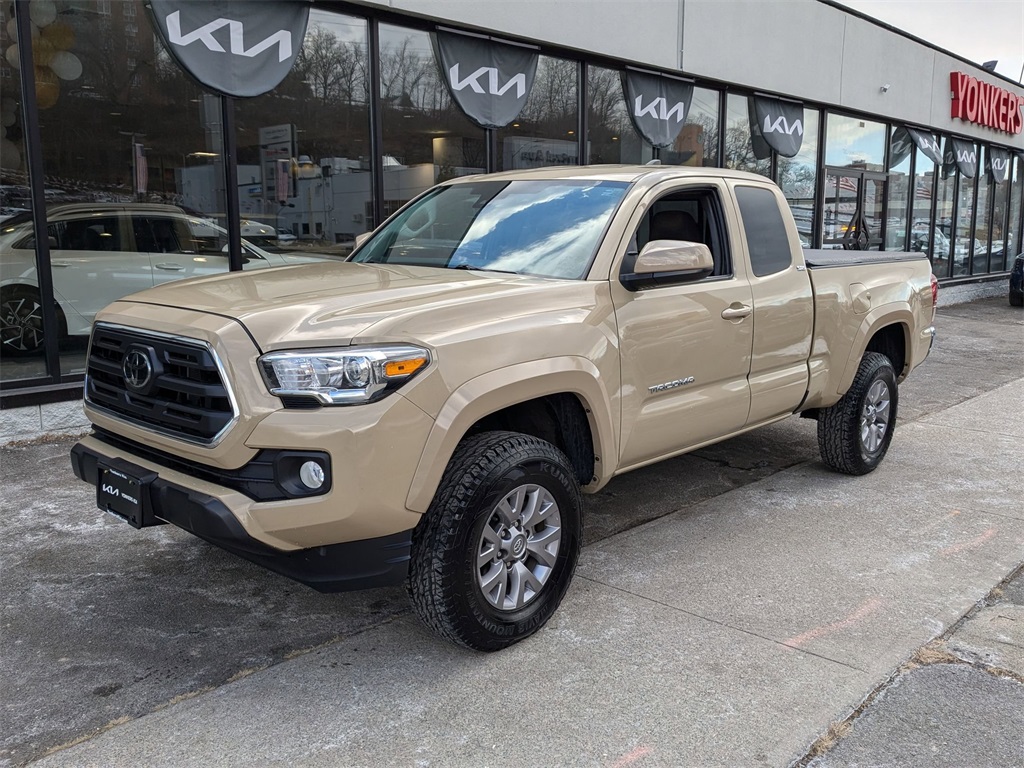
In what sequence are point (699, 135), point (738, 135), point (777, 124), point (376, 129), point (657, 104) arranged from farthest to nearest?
1. point (777, 124)
2. point (738, 135)
3. point (699, 135)
4. point (657, 104)
5. point (376, 129)

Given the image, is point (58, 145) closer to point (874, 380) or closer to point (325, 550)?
point (325, 550)

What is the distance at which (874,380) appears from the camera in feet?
19.2

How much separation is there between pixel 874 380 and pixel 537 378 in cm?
334

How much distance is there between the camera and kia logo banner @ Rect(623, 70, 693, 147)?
11414 millimetres

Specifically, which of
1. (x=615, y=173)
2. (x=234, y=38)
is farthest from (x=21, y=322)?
(x=615, y=173)

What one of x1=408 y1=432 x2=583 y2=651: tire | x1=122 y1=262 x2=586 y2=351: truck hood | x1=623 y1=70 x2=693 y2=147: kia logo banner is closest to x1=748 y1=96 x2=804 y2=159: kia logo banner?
x1=623 y1=70 x2=693 y2=147: kia logo banner

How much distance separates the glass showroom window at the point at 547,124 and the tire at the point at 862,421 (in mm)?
5699

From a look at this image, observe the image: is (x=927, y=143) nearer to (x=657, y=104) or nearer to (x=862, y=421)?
(x=657, y=104)

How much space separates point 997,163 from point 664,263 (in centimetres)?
2157

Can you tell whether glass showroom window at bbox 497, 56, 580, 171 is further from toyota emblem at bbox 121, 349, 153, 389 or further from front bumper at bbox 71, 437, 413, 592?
front bumper at bbox 71, 437, 413, 592

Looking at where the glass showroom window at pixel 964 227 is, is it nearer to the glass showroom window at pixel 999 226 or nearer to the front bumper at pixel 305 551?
the glass showroom window at pixel 999 226

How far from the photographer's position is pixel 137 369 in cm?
334

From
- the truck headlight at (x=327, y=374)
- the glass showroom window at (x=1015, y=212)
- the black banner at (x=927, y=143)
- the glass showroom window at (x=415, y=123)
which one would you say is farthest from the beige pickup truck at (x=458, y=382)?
the glass showroom window at (x=1015, y=212)

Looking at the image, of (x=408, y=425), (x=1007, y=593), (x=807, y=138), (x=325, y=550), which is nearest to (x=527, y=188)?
(x=408, y=425)
